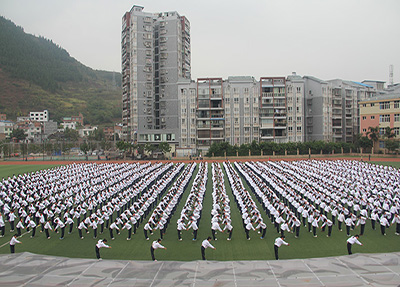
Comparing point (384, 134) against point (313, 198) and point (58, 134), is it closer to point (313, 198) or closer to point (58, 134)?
point (313, 198)

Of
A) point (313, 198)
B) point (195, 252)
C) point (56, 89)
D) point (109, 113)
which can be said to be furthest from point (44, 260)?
point (56, 89)

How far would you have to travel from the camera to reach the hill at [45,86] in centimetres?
11512

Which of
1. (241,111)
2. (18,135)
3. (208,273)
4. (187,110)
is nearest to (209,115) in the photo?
(187,110)

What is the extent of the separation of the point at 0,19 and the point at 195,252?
606ft

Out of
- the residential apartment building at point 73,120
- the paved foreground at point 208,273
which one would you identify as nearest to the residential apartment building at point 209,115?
the paved foreground at point 208,273

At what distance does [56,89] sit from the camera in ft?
427

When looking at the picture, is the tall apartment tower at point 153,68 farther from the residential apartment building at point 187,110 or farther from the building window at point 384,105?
the building window at point 384,105

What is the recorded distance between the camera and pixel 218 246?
442 inches

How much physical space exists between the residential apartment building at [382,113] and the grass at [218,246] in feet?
140

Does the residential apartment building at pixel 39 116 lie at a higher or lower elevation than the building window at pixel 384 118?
higher

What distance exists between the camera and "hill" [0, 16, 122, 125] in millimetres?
115125

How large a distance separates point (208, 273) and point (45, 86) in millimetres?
138487

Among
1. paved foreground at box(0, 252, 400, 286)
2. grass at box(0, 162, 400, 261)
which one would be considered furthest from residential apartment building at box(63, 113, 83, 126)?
paved foreground at box(0, 252, 400, 286)

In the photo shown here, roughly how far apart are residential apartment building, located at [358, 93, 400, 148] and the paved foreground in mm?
47399
